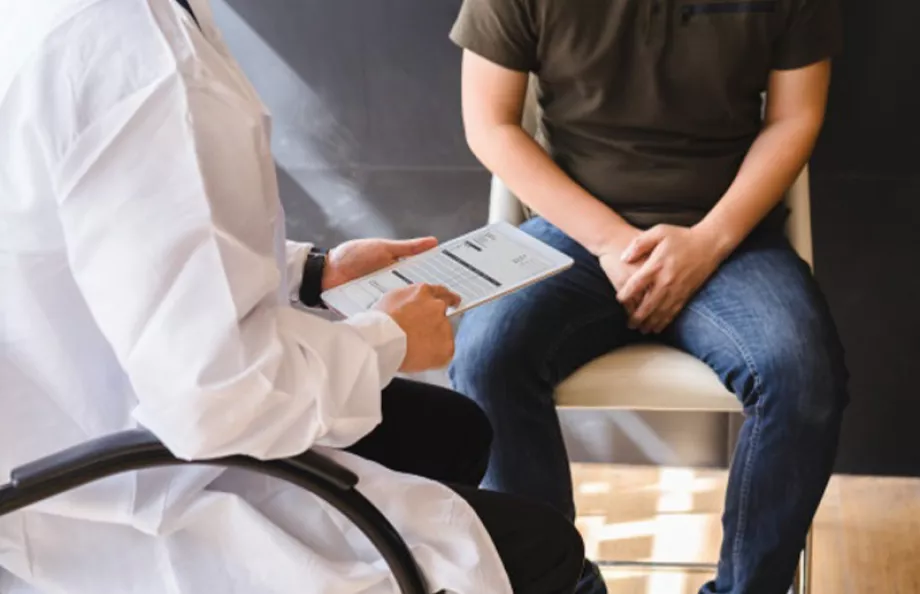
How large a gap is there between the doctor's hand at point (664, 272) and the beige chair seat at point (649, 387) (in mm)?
67

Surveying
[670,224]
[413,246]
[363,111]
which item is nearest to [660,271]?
[670,224]

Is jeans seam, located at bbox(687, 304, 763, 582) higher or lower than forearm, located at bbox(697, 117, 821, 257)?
lower

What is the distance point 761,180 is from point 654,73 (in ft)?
0.69

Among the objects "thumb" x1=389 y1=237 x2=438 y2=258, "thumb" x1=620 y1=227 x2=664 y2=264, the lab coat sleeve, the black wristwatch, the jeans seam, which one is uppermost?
the lab coat sleeve

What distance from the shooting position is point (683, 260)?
1.50m

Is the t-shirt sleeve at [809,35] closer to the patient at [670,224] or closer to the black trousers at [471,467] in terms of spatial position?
the patient at [670,224]

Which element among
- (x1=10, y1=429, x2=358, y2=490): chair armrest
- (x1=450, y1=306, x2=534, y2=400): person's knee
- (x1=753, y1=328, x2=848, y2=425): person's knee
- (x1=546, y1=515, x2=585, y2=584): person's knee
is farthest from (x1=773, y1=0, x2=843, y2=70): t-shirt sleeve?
(x1=10, y1=429, x2=358, y2=490): chair armrest

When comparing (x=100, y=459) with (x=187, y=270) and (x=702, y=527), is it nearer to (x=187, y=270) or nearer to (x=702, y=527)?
(x=187, y=270)

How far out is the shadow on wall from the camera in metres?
1.88

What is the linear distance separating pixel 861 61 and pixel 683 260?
546 mm

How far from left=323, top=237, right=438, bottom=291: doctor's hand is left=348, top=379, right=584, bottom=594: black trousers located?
0.15 m

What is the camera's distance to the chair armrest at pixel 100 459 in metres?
0.88

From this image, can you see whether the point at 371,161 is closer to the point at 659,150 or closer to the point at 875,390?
the point at 659,150

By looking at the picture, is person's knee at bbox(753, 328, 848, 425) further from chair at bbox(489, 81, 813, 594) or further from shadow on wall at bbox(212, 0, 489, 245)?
shadow on wall at bbox(212, 0, 489, 245)
